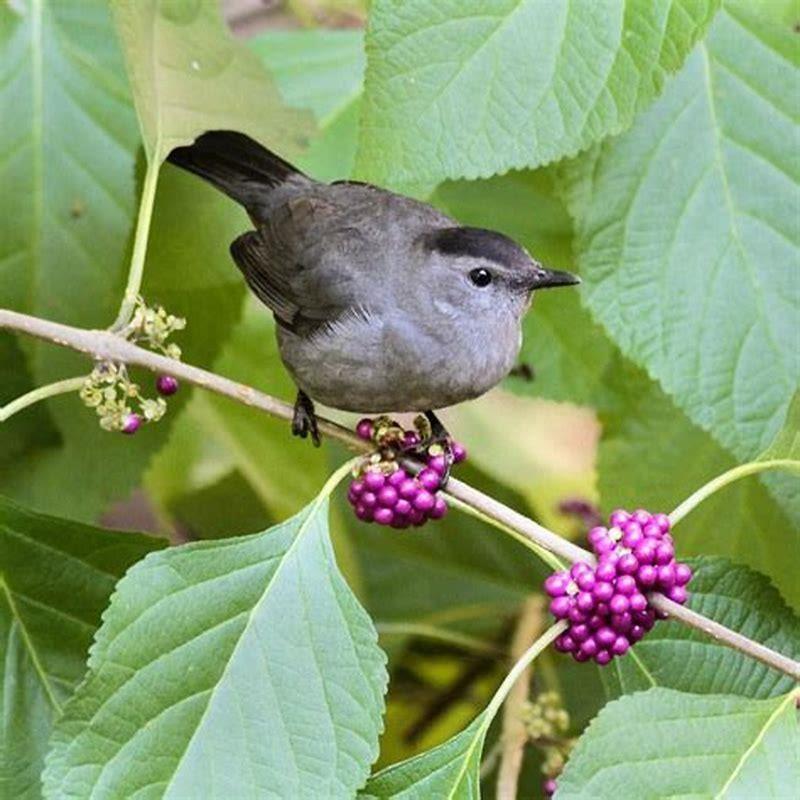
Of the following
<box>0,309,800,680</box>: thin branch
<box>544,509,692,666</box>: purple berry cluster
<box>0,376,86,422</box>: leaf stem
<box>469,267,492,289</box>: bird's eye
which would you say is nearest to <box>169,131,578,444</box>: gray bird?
<box>469,267,492,289</box>: bird's eye

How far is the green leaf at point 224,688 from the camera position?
1.49 m

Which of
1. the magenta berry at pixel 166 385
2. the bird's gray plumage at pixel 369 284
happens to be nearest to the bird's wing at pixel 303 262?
the bird's gray plumage at pixel 369 284

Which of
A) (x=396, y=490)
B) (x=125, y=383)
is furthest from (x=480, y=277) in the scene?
(x=125, y=383)

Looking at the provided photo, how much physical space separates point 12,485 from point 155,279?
14.6 inches

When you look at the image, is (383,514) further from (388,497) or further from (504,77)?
(504,77)

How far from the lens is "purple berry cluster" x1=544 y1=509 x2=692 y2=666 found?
152 cm

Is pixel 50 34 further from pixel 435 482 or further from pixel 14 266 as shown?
pixel 435 482

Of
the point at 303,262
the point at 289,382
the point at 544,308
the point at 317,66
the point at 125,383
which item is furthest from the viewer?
the point at 289,382

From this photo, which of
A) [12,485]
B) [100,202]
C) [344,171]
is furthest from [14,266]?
[344,171]

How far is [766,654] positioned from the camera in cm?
152

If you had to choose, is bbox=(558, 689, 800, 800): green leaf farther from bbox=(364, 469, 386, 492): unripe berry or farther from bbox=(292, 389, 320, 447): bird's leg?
bbox=(292, 389, 320, 447): bird's leg

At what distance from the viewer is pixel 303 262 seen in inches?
83.2

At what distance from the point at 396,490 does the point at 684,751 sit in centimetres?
39

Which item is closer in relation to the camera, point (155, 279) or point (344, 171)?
point (155, 279)
